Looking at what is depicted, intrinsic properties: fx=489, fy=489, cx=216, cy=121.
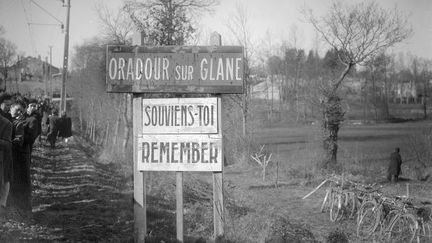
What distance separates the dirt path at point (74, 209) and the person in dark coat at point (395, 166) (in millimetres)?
13438

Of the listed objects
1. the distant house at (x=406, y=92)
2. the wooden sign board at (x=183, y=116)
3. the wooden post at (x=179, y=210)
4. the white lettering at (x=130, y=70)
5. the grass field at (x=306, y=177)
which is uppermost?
the distant house at (x=406, y=92)

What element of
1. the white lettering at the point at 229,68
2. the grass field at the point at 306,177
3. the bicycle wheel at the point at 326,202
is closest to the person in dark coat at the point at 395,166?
the grass field at the point at 306,177

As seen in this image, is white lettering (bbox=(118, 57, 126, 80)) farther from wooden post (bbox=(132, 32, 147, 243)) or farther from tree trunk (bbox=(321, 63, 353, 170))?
tree trunk (bbox=(321, 63, 353, 170))

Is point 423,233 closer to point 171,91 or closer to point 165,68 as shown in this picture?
point 171,91

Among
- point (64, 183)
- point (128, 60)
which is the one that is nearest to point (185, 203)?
→ point (64, 183)

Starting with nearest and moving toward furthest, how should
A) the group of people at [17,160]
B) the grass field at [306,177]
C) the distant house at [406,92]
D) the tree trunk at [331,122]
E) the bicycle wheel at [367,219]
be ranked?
the group of people at [17,160]
the grass field at [306,177]
the bicycle wheel at [367,219]
the tree trunk at [331,122]
the distant house at [406,92]

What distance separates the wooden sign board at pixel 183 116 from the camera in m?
5.88

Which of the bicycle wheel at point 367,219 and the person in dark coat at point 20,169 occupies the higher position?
the person in dark coat at point 20,169

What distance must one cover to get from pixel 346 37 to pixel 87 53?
13.6m

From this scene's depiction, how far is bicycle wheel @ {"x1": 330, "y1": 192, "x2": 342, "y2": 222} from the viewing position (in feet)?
41.1

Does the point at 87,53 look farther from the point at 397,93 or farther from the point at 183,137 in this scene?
the point at 397,93

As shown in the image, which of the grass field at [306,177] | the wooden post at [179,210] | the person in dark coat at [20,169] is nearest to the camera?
the wooden post at [179,210]

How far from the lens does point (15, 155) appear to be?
693 cm

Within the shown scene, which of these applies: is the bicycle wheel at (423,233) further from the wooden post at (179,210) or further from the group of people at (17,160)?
the group of people at (17,160)
